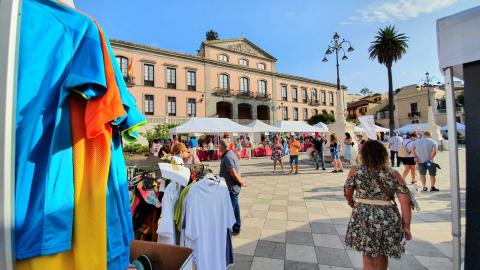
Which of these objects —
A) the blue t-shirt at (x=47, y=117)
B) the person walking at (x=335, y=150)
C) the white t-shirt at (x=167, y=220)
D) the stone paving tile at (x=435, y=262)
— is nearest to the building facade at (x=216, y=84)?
the person walking at (x=335, y=150)

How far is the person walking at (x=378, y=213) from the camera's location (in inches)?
98.0

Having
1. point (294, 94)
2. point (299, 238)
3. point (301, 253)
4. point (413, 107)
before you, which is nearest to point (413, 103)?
Answer: point (413, 107)

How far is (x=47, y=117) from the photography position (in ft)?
3.29

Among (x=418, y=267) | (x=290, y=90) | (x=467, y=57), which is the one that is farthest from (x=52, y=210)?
(x=290, y=90)

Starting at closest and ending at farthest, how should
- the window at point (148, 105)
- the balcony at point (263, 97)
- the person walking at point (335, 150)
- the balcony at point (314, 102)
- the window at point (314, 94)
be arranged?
the person walking at point (335, 150) → the window at point (148, 105) → the balcony at point (263, 97) → the balcony at point (314, 102) → the window at point (314, 94)

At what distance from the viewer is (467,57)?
60.9 inches

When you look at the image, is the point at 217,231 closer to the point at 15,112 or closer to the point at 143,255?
the point at 143,255

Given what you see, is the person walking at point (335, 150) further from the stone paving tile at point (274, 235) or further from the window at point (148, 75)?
the window at point (148, 75)

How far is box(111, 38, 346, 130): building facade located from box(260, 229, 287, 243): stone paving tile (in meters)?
23.7

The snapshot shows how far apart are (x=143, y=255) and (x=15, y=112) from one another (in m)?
1.31

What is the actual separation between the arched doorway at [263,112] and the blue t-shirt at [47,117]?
36.9 metres

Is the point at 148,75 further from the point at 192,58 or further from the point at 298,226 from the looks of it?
the point at 298,226

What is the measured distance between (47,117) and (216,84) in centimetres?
3194

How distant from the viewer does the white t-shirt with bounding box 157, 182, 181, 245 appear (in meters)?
2.41
